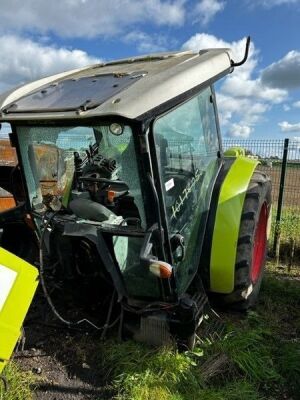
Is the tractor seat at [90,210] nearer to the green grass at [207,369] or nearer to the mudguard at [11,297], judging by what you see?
the mudguard at [11,297]

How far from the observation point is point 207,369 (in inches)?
118

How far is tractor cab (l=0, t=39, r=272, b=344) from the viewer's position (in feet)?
8.85

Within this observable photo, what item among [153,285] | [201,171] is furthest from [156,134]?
[153,285]

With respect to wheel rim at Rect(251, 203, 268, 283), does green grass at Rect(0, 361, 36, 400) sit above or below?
below

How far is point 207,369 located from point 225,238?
93cm

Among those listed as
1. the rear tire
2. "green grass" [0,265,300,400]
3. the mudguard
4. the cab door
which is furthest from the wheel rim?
the mudguard

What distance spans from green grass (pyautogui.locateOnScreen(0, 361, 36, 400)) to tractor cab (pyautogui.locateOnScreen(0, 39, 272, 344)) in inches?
25.3

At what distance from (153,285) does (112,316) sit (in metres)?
0.62

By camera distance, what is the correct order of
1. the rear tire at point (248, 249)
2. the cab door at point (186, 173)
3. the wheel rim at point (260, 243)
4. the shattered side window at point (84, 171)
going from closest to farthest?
the shattered side window at point (84, 171) → the cab door at point (186, 173) → the rear tire at point (248, 249) → the wheel rim at point (260, 243)

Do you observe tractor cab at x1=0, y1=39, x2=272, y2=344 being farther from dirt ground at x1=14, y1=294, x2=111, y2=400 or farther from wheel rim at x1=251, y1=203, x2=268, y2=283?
wheel rim at x1=251, y1=203, x2=268, y2=283

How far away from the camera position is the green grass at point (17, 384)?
273cm

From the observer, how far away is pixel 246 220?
134 inches

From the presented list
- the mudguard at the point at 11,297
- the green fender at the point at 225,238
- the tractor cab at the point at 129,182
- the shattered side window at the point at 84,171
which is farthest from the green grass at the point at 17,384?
the green fender at the point at 225,238

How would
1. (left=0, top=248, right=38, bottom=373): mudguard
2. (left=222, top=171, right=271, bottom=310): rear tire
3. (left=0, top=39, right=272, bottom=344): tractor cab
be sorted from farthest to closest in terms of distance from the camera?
1. (left=222, top=171, right=271, bottom=310): rear tire
2. (left=0, top=39, right=272, bottom=344): tractor cab
3. (left=0, top=248, right=38, bottom=373): mudguard
